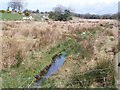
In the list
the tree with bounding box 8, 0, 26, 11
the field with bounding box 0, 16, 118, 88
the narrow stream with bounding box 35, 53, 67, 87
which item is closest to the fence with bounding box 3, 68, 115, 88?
the field with bounding box 0, 16, 118, 88

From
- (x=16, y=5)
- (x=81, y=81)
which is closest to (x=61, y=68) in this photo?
(x=81, y=81)

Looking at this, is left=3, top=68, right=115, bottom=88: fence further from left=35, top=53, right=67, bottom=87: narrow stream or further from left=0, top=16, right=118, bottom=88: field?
left=35, top=53, right=67, bottom=87: narrow stream

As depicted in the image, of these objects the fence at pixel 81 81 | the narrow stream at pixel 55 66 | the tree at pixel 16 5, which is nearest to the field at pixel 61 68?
the fence at pixel 81 81

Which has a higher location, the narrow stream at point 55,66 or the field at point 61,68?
the field at point 61,68

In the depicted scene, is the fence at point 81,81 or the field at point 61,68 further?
the field at point 61,68

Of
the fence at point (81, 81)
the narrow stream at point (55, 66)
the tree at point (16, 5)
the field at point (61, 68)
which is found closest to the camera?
the fence at point (81, 81)

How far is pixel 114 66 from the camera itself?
8.16 metres

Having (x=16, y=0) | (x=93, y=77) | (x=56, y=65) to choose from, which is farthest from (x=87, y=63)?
(x=16, y=0)

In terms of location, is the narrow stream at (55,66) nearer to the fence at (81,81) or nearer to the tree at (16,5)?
the fence at (81,81)

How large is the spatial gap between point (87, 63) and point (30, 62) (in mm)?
2059

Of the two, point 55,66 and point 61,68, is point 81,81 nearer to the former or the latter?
point 61,68

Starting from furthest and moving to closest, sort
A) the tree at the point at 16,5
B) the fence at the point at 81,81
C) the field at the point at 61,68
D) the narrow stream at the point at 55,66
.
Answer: the tree at the point at 16,5 < the narrow stream at the point at 55,66 < the field at the point at 61,68 < the fence at the point at 81,81

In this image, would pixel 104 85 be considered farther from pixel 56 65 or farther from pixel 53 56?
pixel 53 56

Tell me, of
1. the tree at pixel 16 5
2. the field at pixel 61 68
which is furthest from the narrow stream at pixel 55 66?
the tree at pixel 16 5
